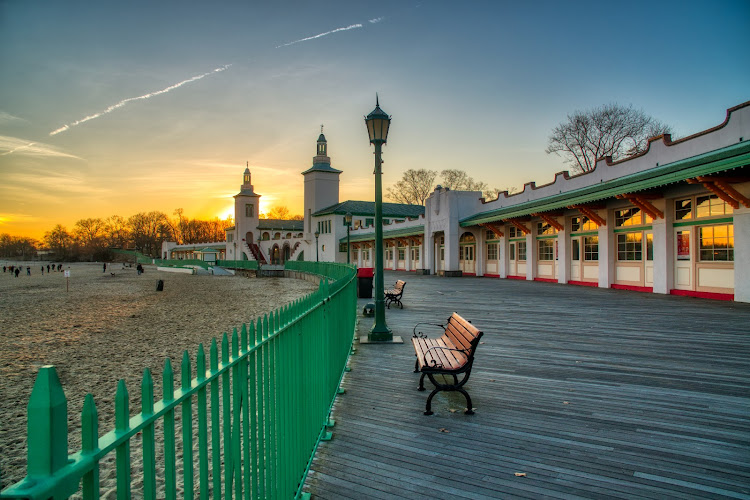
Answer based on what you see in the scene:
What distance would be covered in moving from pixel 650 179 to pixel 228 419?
18224 millimetres

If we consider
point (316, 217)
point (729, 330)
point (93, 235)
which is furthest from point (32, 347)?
point (93, 235)

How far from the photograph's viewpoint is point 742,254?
1409cm

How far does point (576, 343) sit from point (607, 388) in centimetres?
285

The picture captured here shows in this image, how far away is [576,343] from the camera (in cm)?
859

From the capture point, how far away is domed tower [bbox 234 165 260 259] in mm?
87312

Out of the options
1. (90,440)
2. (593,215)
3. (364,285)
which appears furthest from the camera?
(593,215)

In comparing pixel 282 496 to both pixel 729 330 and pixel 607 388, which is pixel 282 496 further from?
pixel 729 330

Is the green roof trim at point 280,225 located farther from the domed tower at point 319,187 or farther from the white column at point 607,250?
the white column at point 607,250

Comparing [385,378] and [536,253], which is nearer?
[385,378]

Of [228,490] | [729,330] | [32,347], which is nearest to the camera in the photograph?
[228,490]

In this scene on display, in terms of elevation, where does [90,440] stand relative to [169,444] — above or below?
above

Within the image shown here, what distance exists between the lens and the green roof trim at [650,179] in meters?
13.3

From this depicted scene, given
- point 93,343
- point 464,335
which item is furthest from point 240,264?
point 464,335

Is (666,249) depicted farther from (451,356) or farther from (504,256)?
(451,356)
